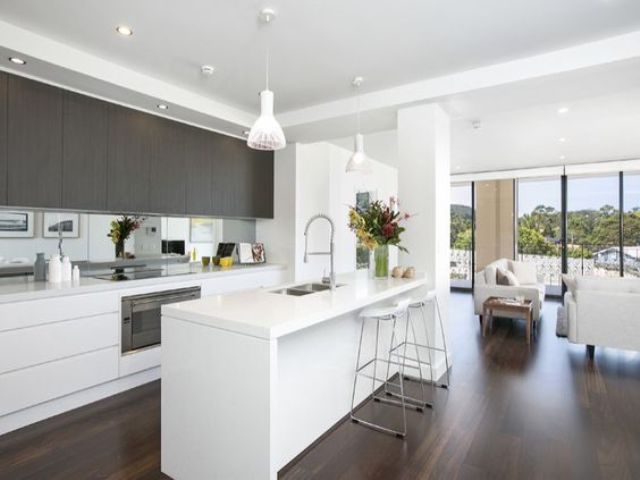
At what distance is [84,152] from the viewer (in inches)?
126

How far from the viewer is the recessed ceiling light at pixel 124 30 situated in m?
2.58

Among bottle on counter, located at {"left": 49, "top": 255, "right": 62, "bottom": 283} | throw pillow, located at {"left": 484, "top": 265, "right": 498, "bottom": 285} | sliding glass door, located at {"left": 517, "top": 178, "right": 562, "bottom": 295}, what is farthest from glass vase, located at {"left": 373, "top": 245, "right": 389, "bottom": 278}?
sliding glass door, located at {"left": 517, "top": 178, "right": 562, "bottom": 295}

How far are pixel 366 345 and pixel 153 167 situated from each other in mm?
2655

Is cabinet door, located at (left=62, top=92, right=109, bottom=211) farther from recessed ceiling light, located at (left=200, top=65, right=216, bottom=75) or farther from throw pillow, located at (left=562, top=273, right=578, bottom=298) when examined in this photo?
throw pillow, located at (left=562, top=273, right=578, bottom=298)

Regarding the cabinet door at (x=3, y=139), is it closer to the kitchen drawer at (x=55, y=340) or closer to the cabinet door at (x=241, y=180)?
the kitchen drawer at (x=55, y=340)

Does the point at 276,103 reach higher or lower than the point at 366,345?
higher

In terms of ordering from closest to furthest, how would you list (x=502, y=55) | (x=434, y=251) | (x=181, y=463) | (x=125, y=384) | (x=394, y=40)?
(x=181, y=463)
(x=394, y=40)
(x=502, y=55)
(x=125, y=384)
(x=434, y=251)

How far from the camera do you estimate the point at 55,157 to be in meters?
3.02

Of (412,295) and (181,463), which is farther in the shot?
(412,295)

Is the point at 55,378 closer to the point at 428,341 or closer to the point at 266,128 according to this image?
the point at 266,128

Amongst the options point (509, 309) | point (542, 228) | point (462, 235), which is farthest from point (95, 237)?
point (542, 228)

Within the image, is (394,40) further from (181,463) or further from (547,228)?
(547,228)

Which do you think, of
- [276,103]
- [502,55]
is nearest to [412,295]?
[502,55]

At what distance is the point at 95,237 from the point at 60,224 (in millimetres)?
309
